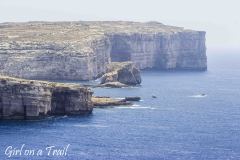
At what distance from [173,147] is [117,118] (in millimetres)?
36830

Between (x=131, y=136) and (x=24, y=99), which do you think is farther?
(x=24, y=99)

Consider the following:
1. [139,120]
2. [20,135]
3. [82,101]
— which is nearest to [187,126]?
[139,120]

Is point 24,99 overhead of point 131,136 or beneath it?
overhead

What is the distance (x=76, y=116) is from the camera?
19312 cm

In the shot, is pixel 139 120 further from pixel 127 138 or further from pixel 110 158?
pixel 110 158

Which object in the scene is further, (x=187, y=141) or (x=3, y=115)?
(x=3, y=115)

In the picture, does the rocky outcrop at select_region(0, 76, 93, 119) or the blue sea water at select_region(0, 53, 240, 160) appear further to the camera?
the rocky outcrop at select_region(0, 76, 93, 119)

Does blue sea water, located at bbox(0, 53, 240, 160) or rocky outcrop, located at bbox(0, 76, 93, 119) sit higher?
rocky outcrop, located at bbox(0, 76, 93, 119)

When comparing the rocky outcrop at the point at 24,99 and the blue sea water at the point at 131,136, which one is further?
the rocky outcrop at the point at 24,99

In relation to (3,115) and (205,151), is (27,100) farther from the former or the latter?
(205,151)

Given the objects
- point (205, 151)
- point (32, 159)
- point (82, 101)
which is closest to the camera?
point (32, 159)

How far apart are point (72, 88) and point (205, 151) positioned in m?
47.5

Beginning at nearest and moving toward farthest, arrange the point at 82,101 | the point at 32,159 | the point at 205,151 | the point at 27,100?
1. the point at 32,159
2. the point at 205,151
3. the point at 27,100
4. the point at 82,101

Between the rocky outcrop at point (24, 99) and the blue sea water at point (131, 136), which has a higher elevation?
the rocky outcrop at point (24, 99)
